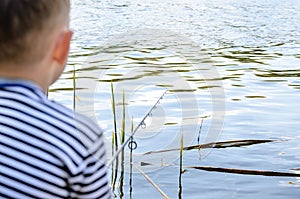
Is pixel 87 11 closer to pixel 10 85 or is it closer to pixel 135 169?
pixel 135 169

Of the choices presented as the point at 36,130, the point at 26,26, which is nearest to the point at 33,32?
the point at 26,26

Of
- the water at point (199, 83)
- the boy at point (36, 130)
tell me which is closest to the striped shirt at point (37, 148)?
the boy at point (36, 130)

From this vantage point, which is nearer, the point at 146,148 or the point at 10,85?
the point at 10,85

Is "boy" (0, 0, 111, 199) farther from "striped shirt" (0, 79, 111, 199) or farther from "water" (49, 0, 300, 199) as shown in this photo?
"water" (49, 0, 300, 199)

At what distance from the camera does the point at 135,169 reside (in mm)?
4551

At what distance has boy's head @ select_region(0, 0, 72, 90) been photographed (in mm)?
1138

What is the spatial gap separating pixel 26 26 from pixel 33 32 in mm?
21

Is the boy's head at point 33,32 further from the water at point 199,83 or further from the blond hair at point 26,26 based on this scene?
the water at point 199,83

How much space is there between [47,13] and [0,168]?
0.26 m

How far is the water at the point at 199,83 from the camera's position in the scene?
4695mm

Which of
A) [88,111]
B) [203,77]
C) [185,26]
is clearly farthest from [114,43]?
[88,111]

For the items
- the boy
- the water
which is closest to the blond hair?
the boy

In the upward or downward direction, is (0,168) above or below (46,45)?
below

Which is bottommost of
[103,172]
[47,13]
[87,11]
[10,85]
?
[87,11]
